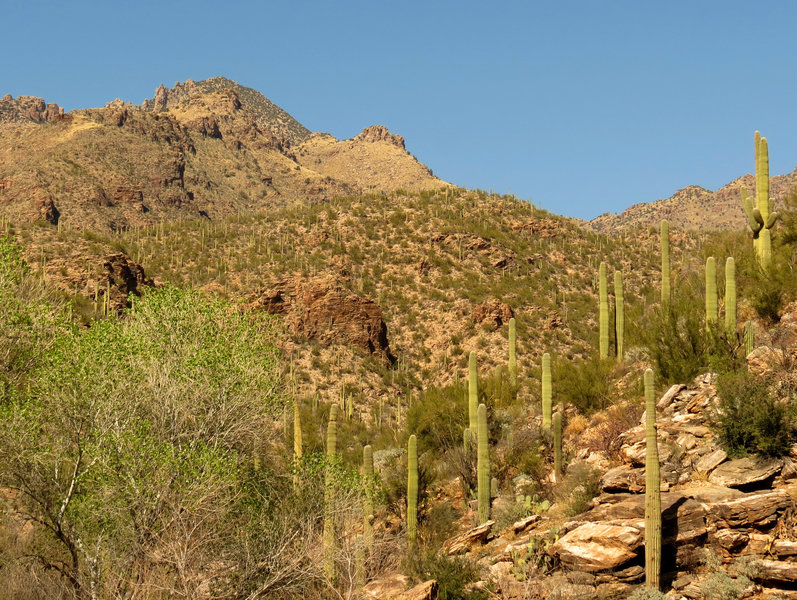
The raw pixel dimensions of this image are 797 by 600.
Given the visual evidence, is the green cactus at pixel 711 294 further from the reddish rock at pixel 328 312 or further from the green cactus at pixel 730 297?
the reddish rock at pixel 328 312

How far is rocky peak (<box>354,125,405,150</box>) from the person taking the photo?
137250 mm

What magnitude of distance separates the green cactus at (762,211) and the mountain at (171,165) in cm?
5128

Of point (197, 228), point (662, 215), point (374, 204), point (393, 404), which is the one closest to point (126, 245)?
point (197, 228)

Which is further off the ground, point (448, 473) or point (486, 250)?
point (486, 250)

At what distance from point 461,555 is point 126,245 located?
40686 millimetres

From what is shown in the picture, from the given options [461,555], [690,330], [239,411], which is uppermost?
[690,330]

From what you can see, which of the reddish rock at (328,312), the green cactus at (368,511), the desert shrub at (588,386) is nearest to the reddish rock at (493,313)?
the reddish rock at (328,312)

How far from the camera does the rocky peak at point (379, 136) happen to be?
5404 inches

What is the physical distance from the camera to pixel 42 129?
8950 cm

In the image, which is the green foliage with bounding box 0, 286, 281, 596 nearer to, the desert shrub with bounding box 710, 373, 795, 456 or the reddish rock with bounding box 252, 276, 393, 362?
the desert shrub with bounding box 710, 373, 795, 456

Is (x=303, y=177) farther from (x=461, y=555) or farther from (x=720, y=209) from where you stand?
(x=461, y=555)

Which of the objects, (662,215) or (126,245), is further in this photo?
(662,215)

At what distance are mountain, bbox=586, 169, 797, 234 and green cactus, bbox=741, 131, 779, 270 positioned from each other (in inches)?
2747

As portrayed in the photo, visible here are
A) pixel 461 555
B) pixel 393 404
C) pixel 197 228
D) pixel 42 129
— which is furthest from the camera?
pixel 42 129
